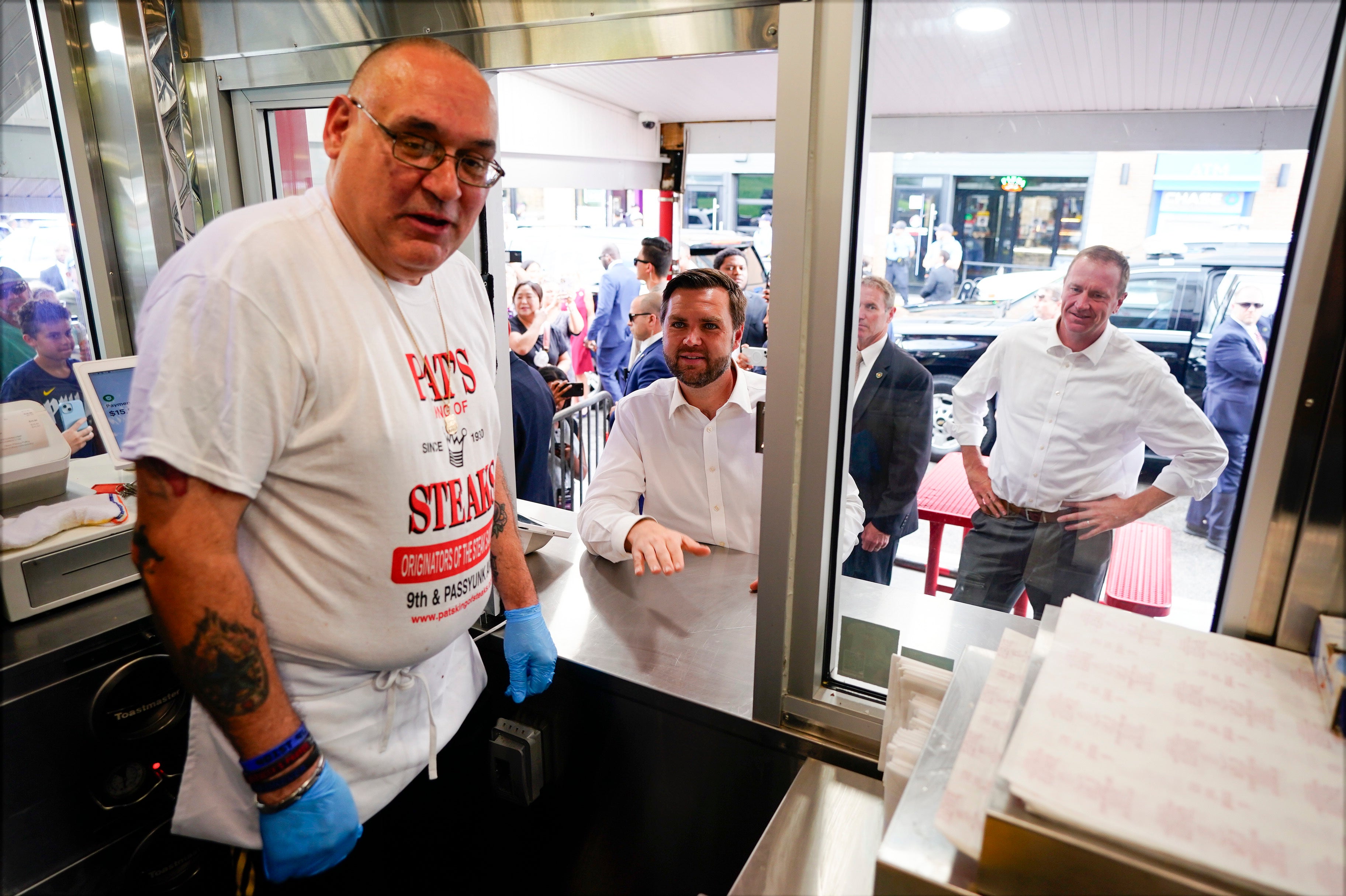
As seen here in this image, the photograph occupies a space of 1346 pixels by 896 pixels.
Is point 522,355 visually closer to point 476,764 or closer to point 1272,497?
point 476,764

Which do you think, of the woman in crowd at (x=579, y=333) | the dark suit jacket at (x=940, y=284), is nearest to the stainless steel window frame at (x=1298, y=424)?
the dark suit jacket at (x=940, y=284)

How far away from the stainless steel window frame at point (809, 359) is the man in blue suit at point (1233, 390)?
56 cm

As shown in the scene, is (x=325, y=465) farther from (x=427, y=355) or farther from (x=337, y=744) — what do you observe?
(x=337, y=744)

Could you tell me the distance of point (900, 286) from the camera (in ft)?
4.57

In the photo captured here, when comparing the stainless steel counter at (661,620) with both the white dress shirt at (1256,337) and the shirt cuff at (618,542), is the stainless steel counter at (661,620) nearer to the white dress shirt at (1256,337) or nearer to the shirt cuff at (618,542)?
the shirt cuff at (618,542)

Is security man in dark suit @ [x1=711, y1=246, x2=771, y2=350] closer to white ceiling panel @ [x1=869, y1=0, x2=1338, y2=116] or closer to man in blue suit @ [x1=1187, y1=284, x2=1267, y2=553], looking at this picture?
white ceiling panel @ [x1=869, y1=0, x2=1338, y2=116]

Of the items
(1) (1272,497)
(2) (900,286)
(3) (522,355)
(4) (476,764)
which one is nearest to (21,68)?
(4) (476,764)

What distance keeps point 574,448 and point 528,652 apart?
3.53 meters

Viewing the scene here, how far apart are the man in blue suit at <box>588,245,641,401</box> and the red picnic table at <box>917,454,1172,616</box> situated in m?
5.05

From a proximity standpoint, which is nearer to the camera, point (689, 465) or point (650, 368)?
point (689, 465)

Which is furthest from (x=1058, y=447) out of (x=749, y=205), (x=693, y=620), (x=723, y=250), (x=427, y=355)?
(x=749, y=205)

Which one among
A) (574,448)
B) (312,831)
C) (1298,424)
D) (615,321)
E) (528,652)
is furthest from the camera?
(615,321)

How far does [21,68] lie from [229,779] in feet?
6.55

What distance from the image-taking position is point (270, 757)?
1170mm
